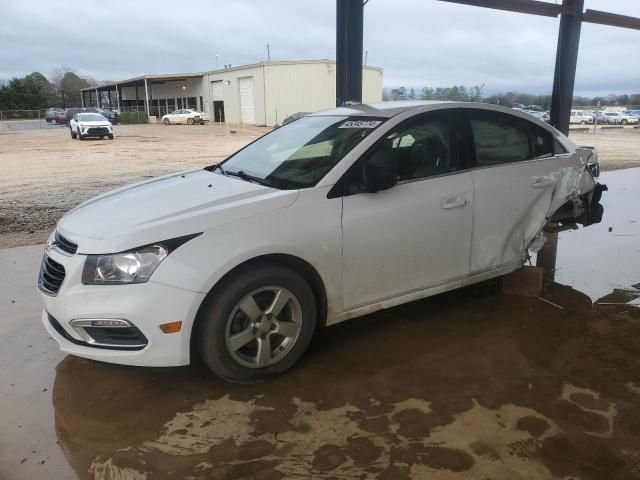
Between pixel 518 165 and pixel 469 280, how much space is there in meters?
1.04

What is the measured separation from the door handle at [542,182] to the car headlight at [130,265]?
2.96 metres

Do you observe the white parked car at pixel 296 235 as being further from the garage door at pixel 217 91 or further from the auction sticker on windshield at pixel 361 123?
the garage door at pixel 217 91

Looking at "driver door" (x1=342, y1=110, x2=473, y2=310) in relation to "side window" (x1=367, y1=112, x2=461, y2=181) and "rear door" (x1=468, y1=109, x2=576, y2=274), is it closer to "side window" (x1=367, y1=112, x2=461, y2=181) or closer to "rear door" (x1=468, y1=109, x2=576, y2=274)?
"side window" (x1=367, y1=112, x2=461, y2=181)

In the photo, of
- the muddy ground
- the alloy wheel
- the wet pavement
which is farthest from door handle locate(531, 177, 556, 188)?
the muddy ground

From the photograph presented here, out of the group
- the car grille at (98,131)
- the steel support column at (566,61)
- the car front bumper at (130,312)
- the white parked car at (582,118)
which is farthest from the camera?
the white parked car at (582,118)

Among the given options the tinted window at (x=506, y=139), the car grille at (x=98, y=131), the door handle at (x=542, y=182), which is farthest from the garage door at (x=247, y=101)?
the door handle at (x=542, y=182)

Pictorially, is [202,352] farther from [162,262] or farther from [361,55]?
[361,55]

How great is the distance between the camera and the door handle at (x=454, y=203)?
12.3ft

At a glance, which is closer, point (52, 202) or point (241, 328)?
point (241, 328)

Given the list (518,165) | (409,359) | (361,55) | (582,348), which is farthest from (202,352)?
(361,55)

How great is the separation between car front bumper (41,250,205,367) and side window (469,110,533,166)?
2.47 metres

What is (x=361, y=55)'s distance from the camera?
6.99m

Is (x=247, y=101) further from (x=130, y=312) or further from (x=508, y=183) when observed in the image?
(x=130, y=312)

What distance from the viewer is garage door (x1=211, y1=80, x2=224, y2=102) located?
48750 mm
